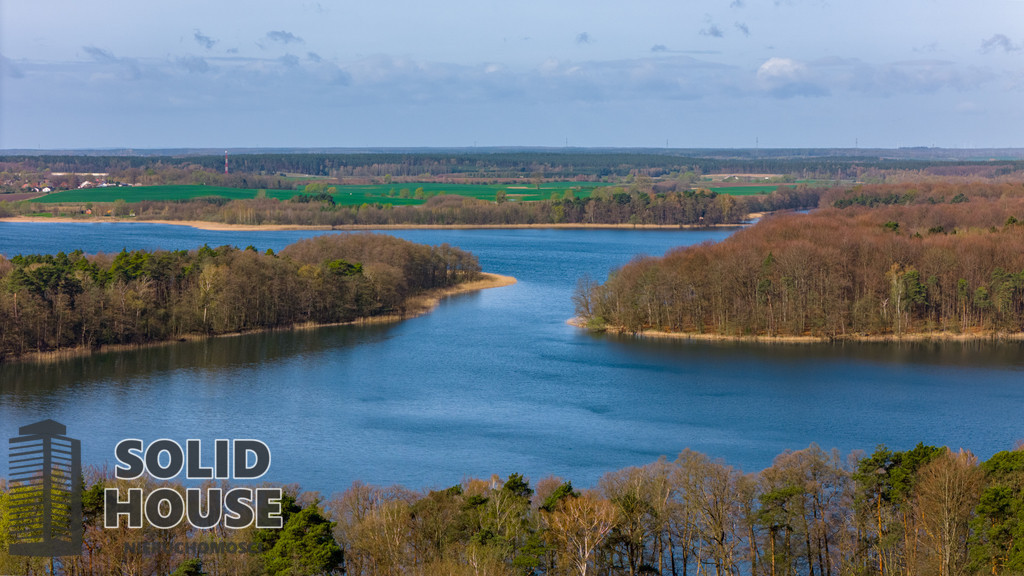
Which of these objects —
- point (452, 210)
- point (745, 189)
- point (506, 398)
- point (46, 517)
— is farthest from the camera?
point (745, 189)

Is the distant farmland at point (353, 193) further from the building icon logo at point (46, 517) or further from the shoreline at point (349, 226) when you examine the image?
the building icon logo at point (46, 517)

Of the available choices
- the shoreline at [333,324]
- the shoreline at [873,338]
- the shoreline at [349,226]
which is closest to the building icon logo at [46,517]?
the shoreline at [333,324]

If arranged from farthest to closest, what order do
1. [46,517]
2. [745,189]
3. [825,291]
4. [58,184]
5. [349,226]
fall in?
[745,189] → [58,184] → [349,226] → [825,291] → [46,517]

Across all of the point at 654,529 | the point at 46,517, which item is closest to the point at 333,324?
the point at 46,517

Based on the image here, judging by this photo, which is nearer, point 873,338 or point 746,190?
point 873,338

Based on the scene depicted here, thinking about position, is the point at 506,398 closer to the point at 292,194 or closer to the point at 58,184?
the point at 292,194

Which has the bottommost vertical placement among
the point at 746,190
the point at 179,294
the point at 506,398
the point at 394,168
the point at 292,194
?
the point at 506,398

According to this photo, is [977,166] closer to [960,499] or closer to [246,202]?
[246,202]
